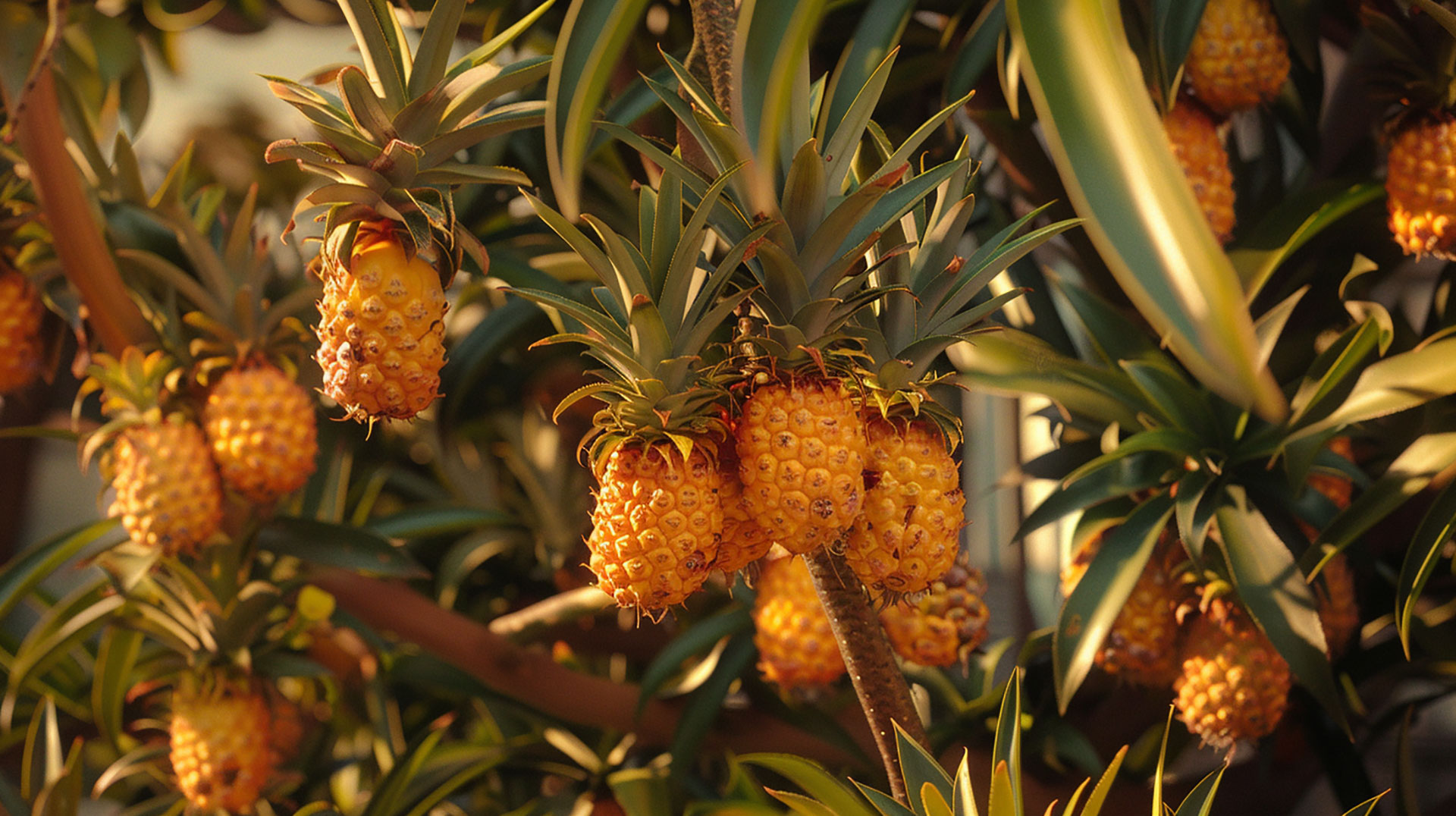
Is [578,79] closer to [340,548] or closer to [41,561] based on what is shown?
[340,548]

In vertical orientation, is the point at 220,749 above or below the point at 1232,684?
below

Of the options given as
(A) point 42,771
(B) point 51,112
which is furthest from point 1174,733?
(A) point 42,771

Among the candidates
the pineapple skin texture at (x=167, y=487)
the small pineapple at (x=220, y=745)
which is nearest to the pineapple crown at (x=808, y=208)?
the pineapple skin texture at (x=167, y=487)

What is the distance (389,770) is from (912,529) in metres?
0.77

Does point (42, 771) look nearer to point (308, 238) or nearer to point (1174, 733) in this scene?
point (308, 238)

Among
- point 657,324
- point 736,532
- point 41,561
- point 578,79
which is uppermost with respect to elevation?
point 578,79

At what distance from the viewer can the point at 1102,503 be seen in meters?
0.88

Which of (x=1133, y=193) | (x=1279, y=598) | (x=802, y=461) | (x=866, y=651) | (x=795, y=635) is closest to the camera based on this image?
(x=1133, y=193)

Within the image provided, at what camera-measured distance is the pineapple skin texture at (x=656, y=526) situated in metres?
0.48

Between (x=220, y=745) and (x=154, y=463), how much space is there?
31cm

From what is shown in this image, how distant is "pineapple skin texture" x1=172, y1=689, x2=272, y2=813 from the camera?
0.98 meters

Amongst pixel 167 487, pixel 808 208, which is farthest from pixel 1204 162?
pixel 167 487

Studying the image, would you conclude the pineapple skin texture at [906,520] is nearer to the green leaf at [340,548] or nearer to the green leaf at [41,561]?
the green leaf at [340,548]

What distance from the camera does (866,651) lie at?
1.86 feet
